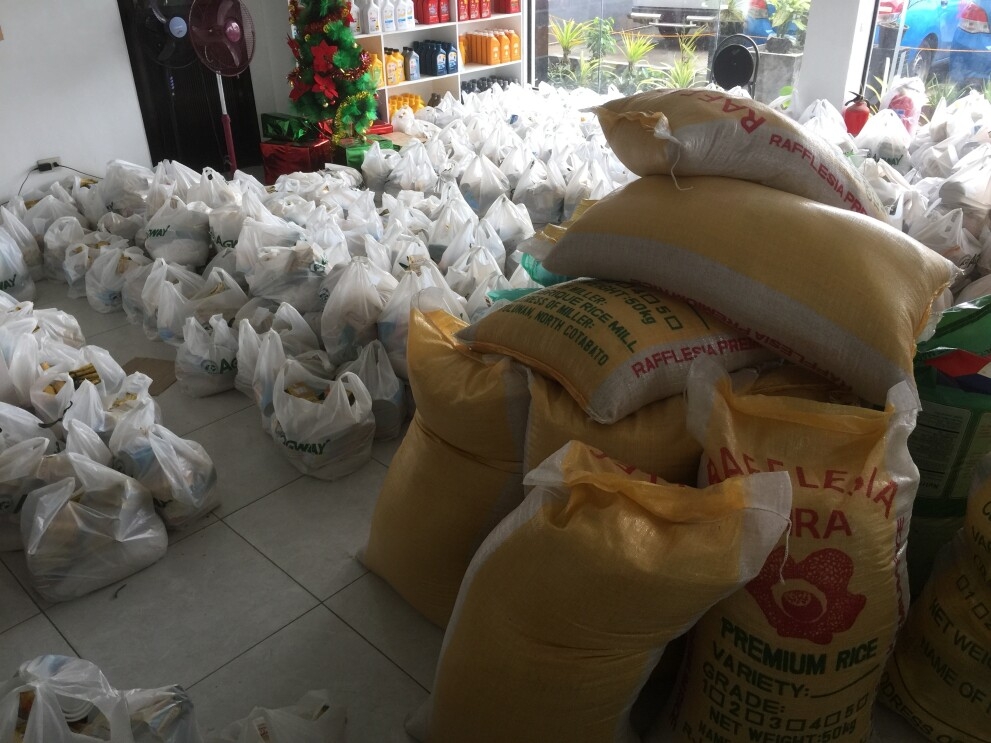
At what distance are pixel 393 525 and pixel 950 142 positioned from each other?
3.12 m

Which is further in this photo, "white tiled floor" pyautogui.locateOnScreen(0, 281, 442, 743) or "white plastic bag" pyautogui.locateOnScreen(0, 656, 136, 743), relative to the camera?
"white tiled floor" pyautogui.locateOnScreen(0, 281, 442, 743)

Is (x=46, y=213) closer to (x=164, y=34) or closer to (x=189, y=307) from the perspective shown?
(x=164, y=34)

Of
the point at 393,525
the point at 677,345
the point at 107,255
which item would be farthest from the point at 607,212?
the point at 107,255

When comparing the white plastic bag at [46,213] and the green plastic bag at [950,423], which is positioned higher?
the green plastic bag at [950,423]

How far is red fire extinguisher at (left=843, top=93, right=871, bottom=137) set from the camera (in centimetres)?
375

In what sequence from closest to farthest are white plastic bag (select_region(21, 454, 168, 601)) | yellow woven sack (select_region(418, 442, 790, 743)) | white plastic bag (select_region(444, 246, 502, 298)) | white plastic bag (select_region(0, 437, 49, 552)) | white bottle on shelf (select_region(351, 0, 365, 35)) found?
1. yellow woven sack (select_region(418, 442, 790, 743))
2. white plastic bag (select_region(21, 454, 168, 601))
3. white plastic bag (select_region(0, 437, 49, 552))
4. white plastic bag (select_region(444, 246, 502, 298))
5. white bottle on shelf (select_region(351, 0, 365, 35))

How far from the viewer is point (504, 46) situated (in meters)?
5.71

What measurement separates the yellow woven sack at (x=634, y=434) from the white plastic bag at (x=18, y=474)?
47.3 inches

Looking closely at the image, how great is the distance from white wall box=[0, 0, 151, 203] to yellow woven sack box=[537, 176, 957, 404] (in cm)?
376

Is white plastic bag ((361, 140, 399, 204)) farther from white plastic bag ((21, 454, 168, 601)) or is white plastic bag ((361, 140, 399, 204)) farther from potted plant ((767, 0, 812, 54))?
potted plant ((767, 0, 812, 54))

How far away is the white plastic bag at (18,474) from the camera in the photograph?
1.64 metres

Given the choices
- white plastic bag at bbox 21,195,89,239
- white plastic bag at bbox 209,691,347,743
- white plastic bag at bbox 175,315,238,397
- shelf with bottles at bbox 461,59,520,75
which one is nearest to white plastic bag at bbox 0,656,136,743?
white plastic bag at bbox 209,691,347,743

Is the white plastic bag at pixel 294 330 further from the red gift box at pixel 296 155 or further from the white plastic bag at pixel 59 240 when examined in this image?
the red gift box at pixel 296 155

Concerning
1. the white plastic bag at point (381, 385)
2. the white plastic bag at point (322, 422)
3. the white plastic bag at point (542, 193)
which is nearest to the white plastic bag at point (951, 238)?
the white plastic bag at point (542, 193)
